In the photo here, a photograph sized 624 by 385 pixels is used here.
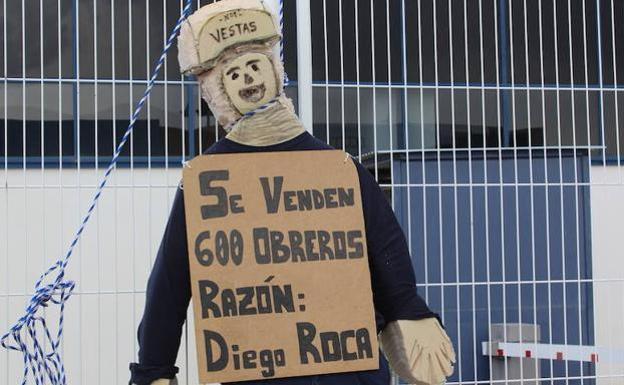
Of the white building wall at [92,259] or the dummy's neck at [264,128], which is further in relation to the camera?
the white building wall at [92,259]

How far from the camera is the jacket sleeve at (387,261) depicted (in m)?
2.62

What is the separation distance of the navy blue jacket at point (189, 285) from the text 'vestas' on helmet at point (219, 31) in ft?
0.78

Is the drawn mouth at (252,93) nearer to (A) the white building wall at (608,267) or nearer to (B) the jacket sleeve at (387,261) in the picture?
(B) the jacket sleeve at (387,261)

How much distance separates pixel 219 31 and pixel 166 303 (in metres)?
0.72

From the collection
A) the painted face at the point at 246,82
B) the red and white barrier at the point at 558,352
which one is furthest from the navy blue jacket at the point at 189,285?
the red and white barrier at the point at 558,352

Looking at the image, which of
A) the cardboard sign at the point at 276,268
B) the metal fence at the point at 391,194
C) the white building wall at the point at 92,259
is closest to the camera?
the cardboard sign at the point at 276,268

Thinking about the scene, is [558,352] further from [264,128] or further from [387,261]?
[264,128]

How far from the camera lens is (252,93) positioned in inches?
103

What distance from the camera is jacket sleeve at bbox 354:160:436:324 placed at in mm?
2617

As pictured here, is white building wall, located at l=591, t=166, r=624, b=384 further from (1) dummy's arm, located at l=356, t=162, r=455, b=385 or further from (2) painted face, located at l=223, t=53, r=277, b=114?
(2) painted face, located at l=223, t=53, r=277, b=114

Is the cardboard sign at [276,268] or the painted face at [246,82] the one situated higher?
the painted face at [246,82]

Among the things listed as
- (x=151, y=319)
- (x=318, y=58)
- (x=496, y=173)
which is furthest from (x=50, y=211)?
(x=151, y=319)

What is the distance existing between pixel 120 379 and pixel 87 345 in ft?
1.00

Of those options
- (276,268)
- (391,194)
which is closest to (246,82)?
(276,268)
